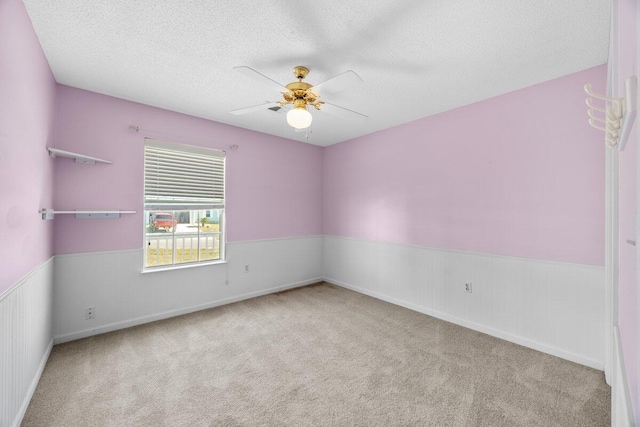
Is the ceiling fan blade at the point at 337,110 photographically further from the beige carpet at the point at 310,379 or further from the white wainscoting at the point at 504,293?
the beige carpet at the point at 310,379

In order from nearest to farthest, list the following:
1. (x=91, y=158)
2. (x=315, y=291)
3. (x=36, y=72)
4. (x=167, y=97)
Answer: (x=36, y=72) → (x=91, y=158) → (x=167, y=97) → (x=315, y=291)

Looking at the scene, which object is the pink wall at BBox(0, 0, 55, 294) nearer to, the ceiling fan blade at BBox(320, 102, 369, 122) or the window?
the window

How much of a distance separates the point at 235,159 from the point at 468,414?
12.7 ft

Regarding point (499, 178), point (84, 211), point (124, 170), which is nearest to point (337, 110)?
point (499, 178)

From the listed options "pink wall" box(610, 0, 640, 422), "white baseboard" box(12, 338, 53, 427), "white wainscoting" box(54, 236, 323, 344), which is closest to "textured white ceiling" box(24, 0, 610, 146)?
"pink wall" box(610, 0, 640, 422)

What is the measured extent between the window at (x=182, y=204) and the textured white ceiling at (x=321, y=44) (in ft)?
2.62

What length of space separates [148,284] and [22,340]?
4.80 ft

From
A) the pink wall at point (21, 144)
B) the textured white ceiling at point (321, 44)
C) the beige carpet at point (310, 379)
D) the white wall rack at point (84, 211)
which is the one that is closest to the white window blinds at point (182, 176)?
the white wall rack at point (84, 211)

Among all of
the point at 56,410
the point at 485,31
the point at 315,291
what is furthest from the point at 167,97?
the point at 315,291

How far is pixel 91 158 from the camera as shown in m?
2.81

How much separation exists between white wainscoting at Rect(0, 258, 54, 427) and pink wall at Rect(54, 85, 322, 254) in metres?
0.70

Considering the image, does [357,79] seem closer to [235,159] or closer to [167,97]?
[167,97]

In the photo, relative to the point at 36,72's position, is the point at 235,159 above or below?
below

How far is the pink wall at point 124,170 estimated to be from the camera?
9.38 feet
